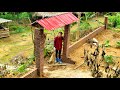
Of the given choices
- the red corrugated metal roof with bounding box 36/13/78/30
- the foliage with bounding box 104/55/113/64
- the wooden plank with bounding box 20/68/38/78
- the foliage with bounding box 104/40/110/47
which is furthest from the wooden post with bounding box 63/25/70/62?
the foliage with bounding box 104/40/110/47

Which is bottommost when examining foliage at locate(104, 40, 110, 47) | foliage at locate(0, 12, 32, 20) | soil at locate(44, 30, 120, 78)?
soil at locate(44, 30, 120, 78)

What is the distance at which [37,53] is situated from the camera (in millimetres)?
9109

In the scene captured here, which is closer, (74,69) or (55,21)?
(55,21)

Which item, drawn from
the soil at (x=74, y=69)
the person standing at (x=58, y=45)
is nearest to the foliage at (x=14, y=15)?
the soil at (x=74, y=69)

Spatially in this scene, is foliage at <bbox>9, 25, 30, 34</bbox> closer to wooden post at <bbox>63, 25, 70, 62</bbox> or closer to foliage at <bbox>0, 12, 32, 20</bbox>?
foliage at <bbox>0, 12, 32, 20</bbox>

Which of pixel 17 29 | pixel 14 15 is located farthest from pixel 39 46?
pixel 14 15

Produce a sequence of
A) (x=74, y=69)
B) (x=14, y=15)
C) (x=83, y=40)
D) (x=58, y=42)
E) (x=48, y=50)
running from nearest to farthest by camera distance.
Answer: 1. (x=74, y=69)
2. (x=58, y=42)
3. (x=48, y=50)
4. (x=83, y=40)
5. (x=14, y=15)

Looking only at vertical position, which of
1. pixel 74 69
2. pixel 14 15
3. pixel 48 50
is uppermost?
pixel 14 15

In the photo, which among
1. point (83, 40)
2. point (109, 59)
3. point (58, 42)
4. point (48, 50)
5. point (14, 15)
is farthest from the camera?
point (14, 15)

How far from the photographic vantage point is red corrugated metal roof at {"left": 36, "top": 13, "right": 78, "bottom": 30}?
857 centimetres

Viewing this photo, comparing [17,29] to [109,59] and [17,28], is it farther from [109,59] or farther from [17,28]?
[109,59]

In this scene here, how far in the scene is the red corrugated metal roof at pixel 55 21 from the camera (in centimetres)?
857

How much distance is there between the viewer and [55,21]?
30.0 ft
